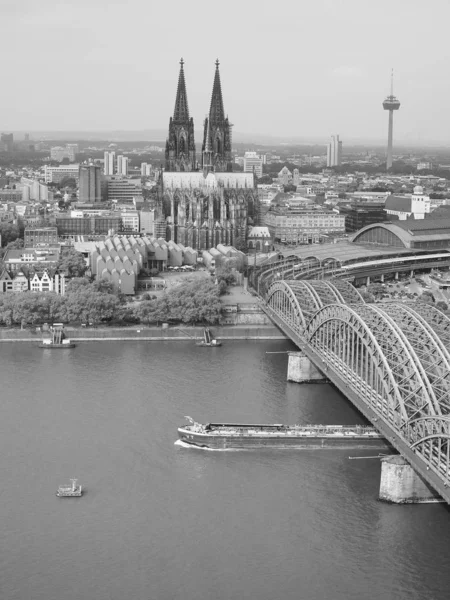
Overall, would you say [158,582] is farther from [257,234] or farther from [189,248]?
[257,234]

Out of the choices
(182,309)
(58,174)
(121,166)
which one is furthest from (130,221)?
(121,166)

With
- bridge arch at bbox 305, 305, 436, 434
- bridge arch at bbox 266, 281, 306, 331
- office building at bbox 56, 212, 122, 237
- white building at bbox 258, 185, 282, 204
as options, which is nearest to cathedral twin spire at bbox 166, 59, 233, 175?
office building at bbox 56, 212, 122, 237

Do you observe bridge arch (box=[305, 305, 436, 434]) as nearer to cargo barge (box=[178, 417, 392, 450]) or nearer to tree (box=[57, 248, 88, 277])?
cargo barge (box=[178, 417, 392, 450])

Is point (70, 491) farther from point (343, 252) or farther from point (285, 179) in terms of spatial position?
point (285, 179)

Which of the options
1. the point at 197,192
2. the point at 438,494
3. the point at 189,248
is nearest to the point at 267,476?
the point at 438,494

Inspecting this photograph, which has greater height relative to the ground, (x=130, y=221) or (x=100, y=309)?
(x=130, y=221)

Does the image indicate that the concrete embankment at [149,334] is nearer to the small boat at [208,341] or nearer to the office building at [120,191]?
the small boat at [208,341]

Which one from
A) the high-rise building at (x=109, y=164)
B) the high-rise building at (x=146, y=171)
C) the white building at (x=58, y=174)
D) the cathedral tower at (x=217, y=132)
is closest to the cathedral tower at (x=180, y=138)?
the cathedral tower at (x=217, y=132)
